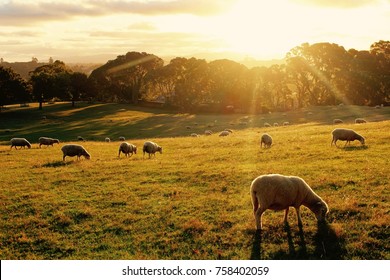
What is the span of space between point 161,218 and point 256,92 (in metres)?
95.7

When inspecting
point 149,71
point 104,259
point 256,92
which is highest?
point 149,71

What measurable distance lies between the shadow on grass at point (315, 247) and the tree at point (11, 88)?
3616 inches

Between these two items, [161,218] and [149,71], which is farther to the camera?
[149,71]

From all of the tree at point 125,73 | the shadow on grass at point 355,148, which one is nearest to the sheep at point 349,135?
the shadow on grass at point 355,148

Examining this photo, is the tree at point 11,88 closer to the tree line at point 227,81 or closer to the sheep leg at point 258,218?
the tree line at point 227,81

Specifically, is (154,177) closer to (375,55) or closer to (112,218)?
(112,218)

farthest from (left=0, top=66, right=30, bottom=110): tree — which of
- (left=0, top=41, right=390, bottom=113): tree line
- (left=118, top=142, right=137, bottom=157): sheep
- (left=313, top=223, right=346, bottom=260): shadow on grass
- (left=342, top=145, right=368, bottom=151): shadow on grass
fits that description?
(left=313, top=223, right=346, bottom=260): shadow on grass

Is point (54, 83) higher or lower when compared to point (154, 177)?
higher

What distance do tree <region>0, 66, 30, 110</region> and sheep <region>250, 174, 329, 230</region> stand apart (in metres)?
91.2

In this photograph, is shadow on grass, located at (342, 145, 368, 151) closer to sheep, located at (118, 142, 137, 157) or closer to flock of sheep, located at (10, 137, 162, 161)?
flock of sheep, located at (10, 137, 162, 161)

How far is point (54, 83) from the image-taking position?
3752 inches

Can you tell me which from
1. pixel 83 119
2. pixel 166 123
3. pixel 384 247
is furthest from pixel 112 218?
pixel 83 119

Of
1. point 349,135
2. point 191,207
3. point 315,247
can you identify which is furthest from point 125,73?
point 315,247

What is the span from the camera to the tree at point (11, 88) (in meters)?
89.5
